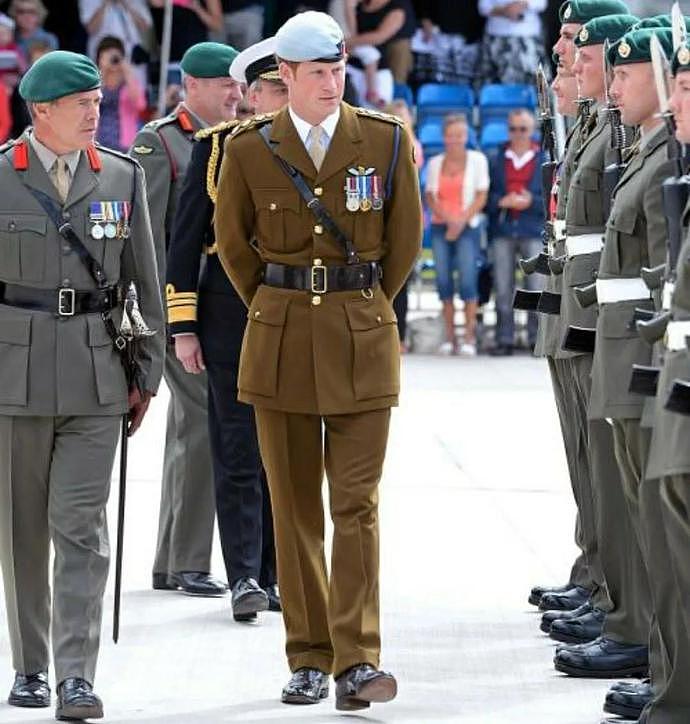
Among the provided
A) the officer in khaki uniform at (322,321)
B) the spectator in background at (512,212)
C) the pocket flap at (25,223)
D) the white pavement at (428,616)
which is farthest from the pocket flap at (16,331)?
the spectator in background at (512,212)

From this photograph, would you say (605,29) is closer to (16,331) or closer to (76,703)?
(16,331)

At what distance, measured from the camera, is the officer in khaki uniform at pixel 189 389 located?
8109 millimetres

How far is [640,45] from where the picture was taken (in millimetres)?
5883

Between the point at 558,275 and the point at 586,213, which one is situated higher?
the point at 586,213

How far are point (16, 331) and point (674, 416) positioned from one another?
6.63 ft

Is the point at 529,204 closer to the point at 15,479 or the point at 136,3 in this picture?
the point at 136,3

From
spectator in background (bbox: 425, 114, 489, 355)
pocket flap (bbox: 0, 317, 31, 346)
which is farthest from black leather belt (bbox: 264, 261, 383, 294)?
spectator in background (bbox: 425, 114, 489, 355)

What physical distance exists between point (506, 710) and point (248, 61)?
8.32 feet

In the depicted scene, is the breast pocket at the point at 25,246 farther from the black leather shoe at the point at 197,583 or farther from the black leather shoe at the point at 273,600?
the black leather shoe at the point at 197,583

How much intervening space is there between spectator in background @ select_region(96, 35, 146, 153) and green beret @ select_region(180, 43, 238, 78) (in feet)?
31.6

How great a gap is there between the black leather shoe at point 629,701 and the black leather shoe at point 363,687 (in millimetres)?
586

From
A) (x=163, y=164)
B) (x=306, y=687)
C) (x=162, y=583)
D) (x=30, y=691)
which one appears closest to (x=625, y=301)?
(x=306, y=687)

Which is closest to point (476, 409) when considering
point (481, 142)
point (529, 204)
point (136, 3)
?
point (529, 204)

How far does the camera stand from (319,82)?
616 cm
